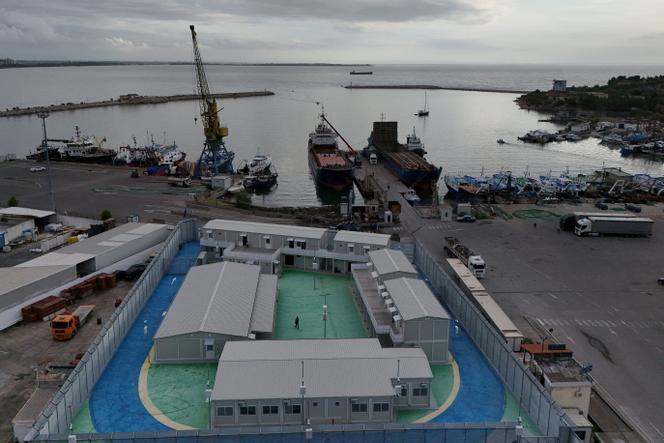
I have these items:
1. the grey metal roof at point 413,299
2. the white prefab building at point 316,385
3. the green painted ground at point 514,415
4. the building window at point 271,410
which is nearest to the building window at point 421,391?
the white prefab building at point 316,385

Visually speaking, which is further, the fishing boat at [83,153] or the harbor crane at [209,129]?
the fishing boat at [83,153]

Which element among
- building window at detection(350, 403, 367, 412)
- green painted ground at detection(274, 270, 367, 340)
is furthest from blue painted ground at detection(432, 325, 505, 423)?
green painted ground at detection(274, 270, 367, 340)

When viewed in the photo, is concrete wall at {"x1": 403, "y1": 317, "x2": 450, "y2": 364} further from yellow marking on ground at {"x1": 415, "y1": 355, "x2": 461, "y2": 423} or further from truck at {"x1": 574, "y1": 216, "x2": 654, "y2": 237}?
truck at {"x1": 574, "y1": 216, "x2": 654, "y2": 237}

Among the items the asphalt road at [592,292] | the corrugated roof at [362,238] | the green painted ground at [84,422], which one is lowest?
the asphalt road at [592,292]

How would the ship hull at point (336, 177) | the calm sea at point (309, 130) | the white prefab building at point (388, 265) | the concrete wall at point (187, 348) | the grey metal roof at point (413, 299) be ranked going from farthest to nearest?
the calm sea at point (309, 130) < the ship hull at point (336, 177) < the white prefab building at point (388, 265) < the grey metal roof at point (413, 299) < the concrete wall at point (187, 348)

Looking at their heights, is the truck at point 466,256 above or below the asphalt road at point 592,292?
above

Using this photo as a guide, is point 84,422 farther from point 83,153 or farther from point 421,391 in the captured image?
point 83,153

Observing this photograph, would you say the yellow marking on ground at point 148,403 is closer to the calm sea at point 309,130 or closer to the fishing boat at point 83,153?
the calm sea at point 309,130

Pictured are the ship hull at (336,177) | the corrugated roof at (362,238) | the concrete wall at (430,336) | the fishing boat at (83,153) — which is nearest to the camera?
the concrete wall at (430,336)
